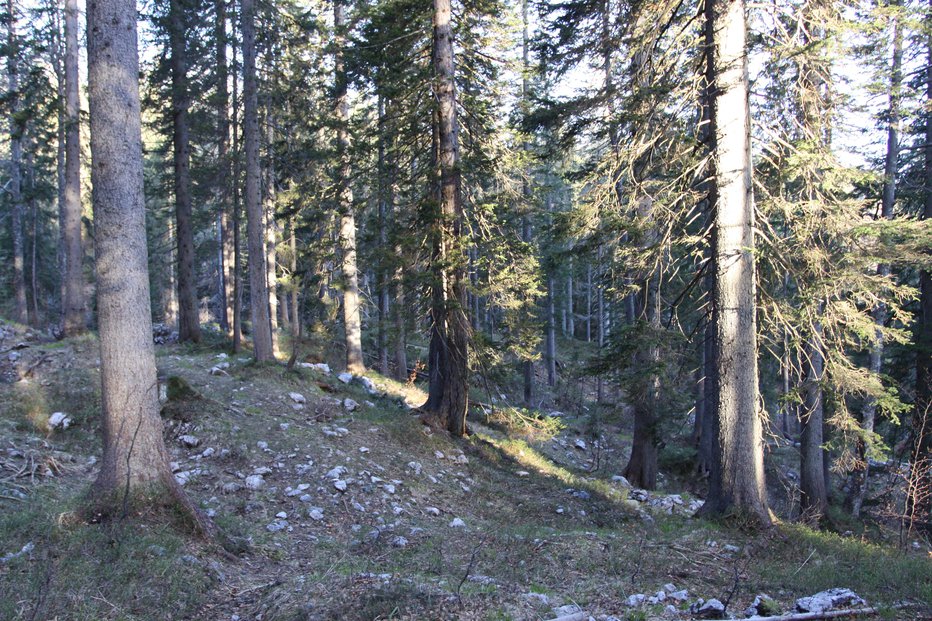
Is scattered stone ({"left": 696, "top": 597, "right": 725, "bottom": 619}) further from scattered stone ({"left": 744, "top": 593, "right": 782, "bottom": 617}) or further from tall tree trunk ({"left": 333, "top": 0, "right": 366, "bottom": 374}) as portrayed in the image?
tall tree trunk ({"left": 333, "top": 0, "right": 366, "bottom": 374})

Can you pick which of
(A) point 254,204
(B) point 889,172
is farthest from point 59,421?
(B) point 889,172

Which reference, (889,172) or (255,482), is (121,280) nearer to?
(255,482)

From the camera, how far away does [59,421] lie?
9.28m

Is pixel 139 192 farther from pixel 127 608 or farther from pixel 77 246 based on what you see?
pixel 77 246

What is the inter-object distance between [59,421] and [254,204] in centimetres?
697

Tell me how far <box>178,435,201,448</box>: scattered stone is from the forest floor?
0.13 feet

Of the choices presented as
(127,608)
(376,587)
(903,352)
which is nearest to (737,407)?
(376,587)

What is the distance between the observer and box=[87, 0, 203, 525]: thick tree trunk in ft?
18.0

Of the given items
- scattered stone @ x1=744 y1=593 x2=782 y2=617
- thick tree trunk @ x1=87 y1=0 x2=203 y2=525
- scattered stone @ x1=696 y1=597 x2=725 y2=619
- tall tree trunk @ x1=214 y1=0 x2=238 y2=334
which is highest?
tall tree trunk @ x1=214 y1=0 x2=238 y2=334

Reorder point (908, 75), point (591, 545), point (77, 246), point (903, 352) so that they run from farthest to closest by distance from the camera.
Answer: point (77, 246)
point (903, 352)
point (908, 75)
point (591, 545)

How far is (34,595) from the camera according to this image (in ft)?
13.5

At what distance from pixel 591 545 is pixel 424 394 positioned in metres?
11.7

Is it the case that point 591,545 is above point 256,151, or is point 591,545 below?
below

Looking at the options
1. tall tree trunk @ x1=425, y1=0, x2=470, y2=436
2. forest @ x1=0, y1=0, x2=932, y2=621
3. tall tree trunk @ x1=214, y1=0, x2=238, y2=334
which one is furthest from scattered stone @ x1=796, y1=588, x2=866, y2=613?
tall tree trunk @ x1=214, y1=0, x2=238, y2=334
